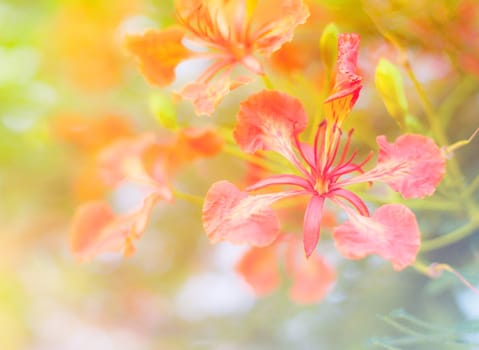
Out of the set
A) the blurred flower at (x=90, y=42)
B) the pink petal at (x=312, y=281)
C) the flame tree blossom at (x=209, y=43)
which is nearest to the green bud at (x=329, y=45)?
the flame tree blossom at (x=209, y=43)

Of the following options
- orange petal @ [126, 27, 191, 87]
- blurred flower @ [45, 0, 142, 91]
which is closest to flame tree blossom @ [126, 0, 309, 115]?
orange petal @ [126, 27, 191, 87]

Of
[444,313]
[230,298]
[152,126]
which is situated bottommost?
[444,313]

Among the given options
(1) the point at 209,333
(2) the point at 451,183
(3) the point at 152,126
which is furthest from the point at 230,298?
(2) the point at 451,183

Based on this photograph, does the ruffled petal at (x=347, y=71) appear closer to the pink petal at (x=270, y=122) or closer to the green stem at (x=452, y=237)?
the pink petal at (x=270, y=122)

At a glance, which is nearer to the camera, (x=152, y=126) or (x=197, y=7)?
(x=197, y=7)

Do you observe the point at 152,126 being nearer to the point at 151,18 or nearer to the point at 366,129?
the point at 151,18

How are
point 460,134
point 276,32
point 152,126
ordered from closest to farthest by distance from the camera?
point 276,32
point 460,134
point 152,126

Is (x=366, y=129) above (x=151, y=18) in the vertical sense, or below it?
below
